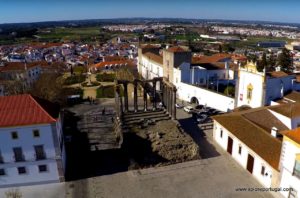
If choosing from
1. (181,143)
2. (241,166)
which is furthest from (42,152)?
(241,166)

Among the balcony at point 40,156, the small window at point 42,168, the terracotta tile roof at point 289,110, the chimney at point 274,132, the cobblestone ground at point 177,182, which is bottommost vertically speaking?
the cobblestone ground at point 177,182

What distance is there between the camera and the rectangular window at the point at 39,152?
26.0m

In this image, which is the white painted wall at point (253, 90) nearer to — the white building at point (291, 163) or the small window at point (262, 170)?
the small window at point (262, 170)

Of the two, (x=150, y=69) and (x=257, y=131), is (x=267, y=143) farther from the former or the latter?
(x=150, y=69)

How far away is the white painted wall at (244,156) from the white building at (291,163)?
50.1 inches

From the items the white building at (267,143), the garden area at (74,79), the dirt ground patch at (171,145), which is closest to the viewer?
the white building at (267,143)

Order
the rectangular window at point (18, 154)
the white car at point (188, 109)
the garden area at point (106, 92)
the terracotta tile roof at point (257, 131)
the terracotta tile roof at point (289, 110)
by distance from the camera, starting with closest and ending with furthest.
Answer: the rectangular window at point (18, 154) < the terracotta tile roof at point (257, 131) < the terracotta tile roof at point (289, 110) < the white car at point (188, 109) < the garden area at point (106, 92)

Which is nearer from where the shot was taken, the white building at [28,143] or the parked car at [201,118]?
the white building at [28,143]

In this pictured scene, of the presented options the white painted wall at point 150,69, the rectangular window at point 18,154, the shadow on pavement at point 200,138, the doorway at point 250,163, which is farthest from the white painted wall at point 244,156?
the white painted wall at point 150,69

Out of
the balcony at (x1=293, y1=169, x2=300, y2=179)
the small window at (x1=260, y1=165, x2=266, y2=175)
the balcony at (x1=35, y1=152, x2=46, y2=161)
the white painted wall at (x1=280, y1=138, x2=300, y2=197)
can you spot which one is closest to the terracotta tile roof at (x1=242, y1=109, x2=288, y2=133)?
the small window at (x1=260, y1=165, x2=266, y2=175)

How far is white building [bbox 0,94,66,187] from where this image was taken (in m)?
25.1

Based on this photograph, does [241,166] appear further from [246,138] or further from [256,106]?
[256,106]

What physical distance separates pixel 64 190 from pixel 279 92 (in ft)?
103

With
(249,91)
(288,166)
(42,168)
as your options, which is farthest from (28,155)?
(249,91)
